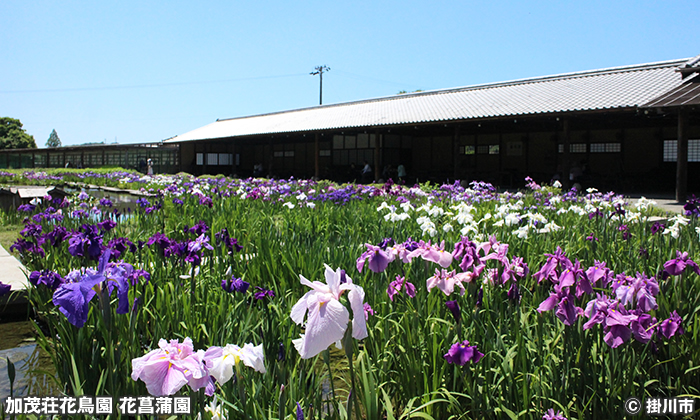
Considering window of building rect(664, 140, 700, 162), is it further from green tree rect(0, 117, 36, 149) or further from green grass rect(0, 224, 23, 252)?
green tree rect(0, 117, 36, 149)

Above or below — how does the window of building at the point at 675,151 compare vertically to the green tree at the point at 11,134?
below

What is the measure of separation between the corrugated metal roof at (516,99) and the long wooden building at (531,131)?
44mm

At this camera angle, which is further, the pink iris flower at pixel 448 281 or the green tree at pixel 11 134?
the green tree at pixel 11 134

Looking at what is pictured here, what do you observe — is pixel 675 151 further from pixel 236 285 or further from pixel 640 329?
pixel 236 285

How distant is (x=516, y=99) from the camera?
1633 cm

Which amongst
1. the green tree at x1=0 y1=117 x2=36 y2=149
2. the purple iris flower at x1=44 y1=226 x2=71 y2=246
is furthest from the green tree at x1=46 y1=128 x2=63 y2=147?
the purple iris flower at x1=44 y1=226 x2=71 y2=246

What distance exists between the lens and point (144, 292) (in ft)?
8.79

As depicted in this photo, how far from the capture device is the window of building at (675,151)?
50.5 ft

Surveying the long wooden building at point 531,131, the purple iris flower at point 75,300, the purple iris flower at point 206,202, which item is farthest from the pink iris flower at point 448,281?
the long wooden building at point 531,131

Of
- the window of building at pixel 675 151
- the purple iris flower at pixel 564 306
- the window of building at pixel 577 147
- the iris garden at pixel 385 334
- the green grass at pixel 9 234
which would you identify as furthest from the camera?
the window of building at pixel 577 147

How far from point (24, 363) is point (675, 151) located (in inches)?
724

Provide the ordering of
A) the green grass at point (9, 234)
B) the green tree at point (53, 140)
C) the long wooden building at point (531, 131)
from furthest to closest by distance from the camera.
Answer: the green tree at point (53, 140)
the long wooden building at point (531, 131)
the green grass at point (9, 234)

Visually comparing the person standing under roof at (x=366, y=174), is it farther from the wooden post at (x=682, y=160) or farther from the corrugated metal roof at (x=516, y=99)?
the wooden post at (x=682, y=160)

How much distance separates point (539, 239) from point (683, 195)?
9301 millimetres
